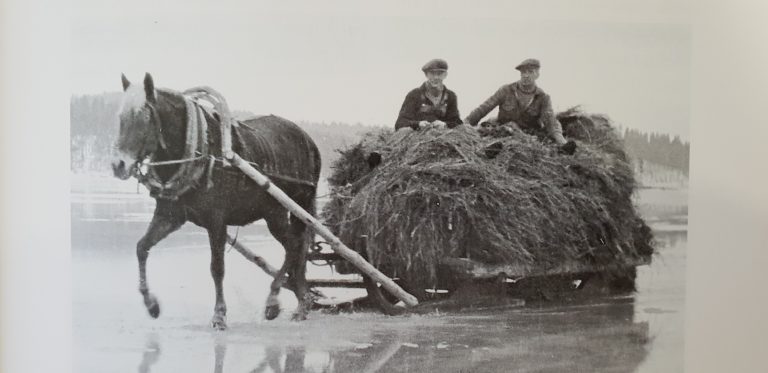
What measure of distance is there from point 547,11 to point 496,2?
0.15 metres

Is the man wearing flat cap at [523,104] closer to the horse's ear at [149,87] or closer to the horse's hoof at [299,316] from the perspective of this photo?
the horse's hoof at [299,316]

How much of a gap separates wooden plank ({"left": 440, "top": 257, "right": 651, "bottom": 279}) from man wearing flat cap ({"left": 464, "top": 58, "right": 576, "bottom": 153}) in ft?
1.32

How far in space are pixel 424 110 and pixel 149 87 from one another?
0.80 m

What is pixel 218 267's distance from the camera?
1.85 metres

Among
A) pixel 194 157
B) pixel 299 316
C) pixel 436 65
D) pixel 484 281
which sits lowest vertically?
pixel 299 316

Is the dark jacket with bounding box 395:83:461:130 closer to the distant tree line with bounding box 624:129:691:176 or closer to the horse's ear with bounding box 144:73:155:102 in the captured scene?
the distant tree line with bounding box 624:129:691:176

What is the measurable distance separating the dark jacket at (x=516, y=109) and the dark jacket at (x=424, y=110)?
0.05 meters

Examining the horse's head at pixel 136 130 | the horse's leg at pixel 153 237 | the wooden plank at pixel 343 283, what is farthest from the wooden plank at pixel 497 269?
the horse's head at pixel 136 130

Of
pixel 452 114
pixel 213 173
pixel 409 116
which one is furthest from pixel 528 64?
pixel 213 173

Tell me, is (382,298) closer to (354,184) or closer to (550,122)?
(354,184)

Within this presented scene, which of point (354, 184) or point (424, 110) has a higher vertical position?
point (424, 110)

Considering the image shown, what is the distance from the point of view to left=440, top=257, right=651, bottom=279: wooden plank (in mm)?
1863

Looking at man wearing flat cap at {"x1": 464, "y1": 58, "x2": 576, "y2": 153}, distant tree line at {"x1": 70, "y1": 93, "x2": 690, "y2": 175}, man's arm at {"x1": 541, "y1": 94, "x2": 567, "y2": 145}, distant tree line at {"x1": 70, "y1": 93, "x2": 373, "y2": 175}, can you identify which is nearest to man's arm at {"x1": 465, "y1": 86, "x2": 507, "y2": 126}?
man wearing flat cap at {"x1": 464, "y1": 58, "x2": 576, "y2": 153}

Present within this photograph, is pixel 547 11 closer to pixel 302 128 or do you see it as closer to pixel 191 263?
pixel 302 128
